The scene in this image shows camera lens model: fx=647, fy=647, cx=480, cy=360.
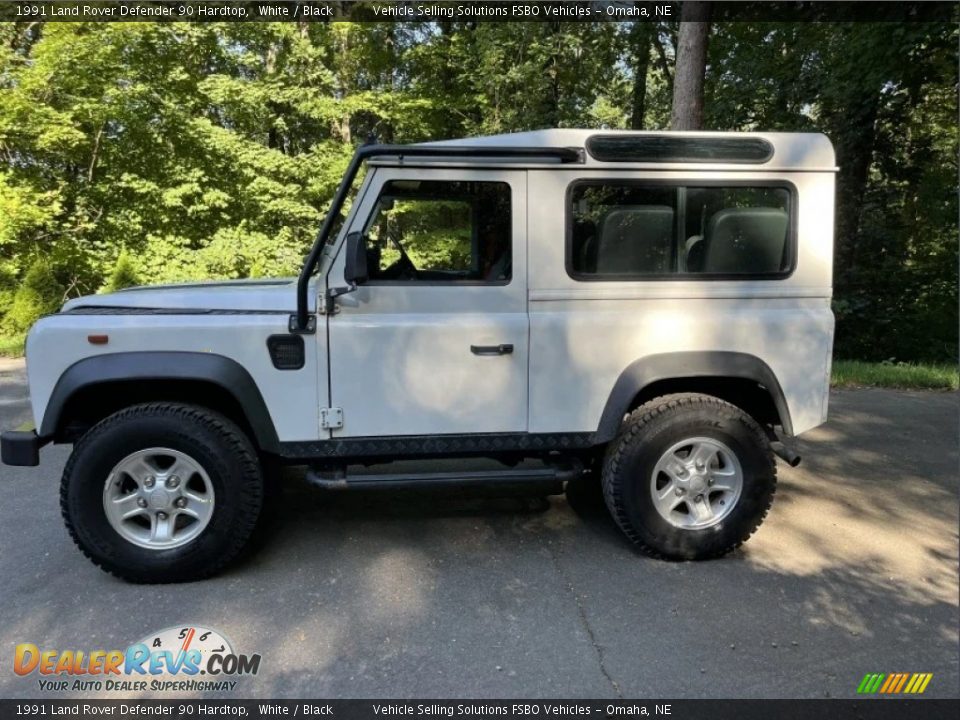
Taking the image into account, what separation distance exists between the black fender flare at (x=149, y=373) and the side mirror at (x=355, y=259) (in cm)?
73

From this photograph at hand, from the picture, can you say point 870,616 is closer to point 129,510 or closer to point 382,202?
point 382,202

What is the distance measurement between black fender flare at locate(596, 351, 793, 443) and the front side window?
852mm

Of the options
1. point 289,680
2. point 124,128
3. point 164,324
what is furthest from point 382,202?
point 124,128

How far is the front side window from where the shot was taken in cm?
338

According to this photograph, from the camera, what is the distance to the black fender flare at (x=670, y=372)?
11.3 feet

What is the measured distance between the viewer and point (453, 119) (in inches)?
532

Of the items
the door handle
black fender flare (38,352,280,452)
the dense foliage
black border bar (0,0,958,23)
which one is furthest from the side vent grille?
black border bar (0,0,958,23)

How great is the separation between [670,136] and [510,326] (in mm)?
1333

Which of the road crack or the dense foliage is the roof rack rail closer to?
the road crack

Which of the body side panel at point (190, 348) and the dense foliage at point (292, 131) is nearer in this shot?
the body side panel at point (190, 348)

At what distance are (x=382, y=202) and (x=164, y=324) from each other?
125cm

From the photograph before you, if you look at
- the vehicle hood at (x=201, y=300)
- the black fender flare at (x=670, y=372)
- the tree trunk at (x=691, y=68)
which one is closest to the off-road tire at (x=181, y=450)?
the vehicle hood at (x=201, y=300)

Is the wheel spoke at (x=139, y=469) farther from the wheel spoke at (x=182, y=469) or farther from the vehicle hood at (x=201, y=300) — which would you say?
the vehicle hood at (x=201, y=300)

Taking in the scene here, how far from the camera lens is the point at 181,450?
127 inches
